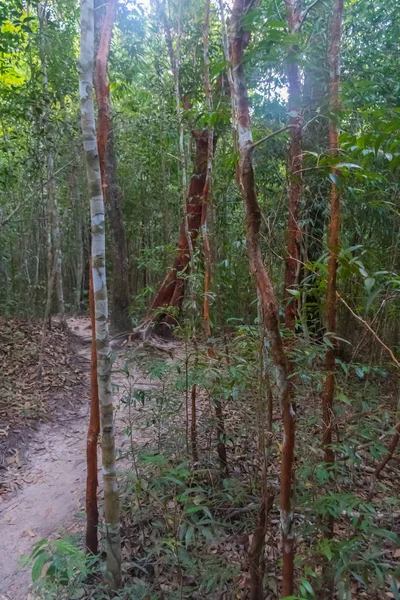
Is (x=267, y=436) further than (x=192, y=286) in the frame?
No

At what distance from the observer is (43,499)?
344cm

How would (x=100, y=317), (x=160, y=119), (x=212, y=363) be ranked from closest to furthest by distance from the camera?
(x=100, y=317) → (x=212, y=363) → (x=160, y=119)

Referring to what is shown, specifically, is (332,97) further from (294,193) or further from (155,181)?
(155,181)

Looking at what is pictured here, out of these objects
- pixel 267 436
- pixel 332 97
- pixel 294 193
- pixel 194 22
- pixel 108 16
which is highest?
pixel 194 22

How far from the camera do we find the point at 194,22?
19.9 feet

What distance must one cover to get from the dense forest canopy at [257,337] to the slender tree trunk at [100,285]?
0.04 feet

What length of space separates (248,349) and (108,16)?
2.44 meters

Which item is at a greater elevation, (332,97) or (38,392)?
(332,97)

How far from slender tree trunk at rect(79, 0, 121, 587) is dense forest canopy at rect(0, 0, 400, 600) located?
0.01m

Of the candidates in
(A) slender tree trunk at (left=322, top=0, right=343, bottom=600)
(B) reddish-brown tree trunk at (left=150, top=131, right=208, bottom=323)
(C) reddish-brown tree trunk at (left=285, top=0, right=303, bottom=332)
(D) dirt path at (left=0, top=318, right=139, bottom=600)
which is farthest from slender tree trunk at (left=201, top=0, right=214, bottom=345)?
(B) reddish-brown tree trunk at (left=150, top=131, right=208, bottom=323)

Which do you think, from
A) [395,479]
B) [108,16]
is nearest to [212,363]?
[395,479]

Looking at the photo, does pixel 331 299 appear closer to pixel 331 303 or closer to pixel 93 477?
pixel 331 303

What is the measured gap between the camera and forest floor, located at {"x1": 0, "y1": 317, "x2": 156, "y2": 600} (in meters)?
3.02

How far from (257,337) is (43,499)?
103 inches
